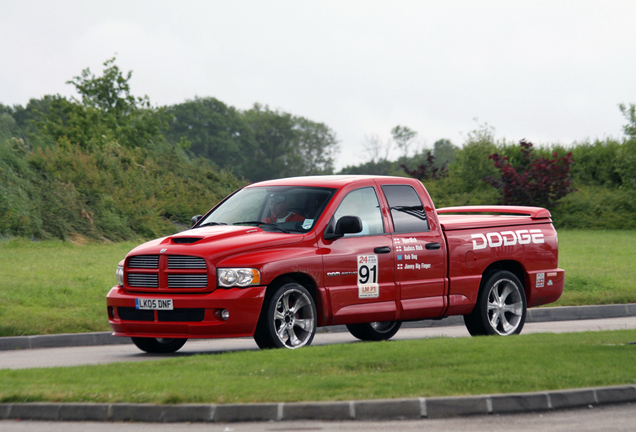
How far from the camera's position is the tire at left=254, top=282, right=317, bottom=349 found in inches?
370

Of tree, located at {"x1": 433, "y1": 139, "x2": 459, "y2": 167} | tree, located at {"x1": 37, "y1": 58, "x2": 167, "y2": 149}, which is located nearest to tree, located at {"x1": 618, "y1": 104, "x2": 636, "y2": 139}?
tree, located at {"x1": 37, "y1": 58, "x2": 167, "y2": 149}

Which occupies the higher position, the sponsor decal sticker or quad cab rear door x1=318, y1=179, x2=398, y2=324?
quad cab rear door x1=318, y1=179, x2=398, y2=324

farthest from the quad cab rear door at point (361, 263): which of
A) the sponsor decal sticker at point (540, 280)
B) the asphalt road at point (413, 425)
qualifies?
the asphalt road at point (413, 425)

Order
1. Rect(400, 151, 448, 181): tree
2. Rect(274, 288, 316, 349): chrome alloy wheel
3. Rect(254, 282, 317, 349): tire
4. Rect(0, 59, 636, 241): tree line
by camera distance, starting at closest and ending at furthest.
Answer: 1. Rect(254, 282, 317, 349): tire
2. Rect(274, 288, 316, 349): chrome alloy wheel
3. Rect(0, 59, 636, 241): tree line
4. Rect(400, 151, 448, 181): tree

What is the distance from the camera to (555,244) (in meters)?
12.5

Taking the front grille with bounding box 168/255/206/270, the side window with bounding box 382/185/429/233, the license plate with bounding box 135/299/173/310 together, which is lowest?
the license plate with bounding box 135/299/173/310

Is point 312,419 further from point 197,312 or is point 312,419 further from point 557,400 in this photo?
point 197,312

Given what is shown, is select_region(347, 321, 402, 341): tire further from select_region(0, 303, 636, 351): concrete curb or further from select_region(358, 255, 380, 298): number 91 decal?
select_region(358, 255, 380, 298): number 91 decal

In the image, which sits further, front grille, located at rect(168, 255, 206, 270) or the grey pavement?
front grille, located at rect(168, 255, 206, 270)

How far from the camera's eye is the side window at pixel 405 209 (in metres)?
10.8

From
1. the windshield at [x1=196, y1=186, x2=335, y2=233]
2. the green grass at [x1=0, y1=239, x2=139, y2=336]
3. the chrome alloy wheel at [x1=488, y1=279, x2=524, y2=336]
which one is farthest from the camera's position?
the green grass at [x1=0, y1=239, x2=139, y2=336]

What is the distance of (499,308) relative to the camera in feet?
38.8

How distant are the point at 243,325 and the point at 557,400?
11.7 feet

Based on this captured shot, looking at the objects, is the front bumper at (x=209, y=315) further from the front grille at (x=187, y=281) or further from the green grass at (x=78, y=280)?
the green grass at (x=78, y=280)
